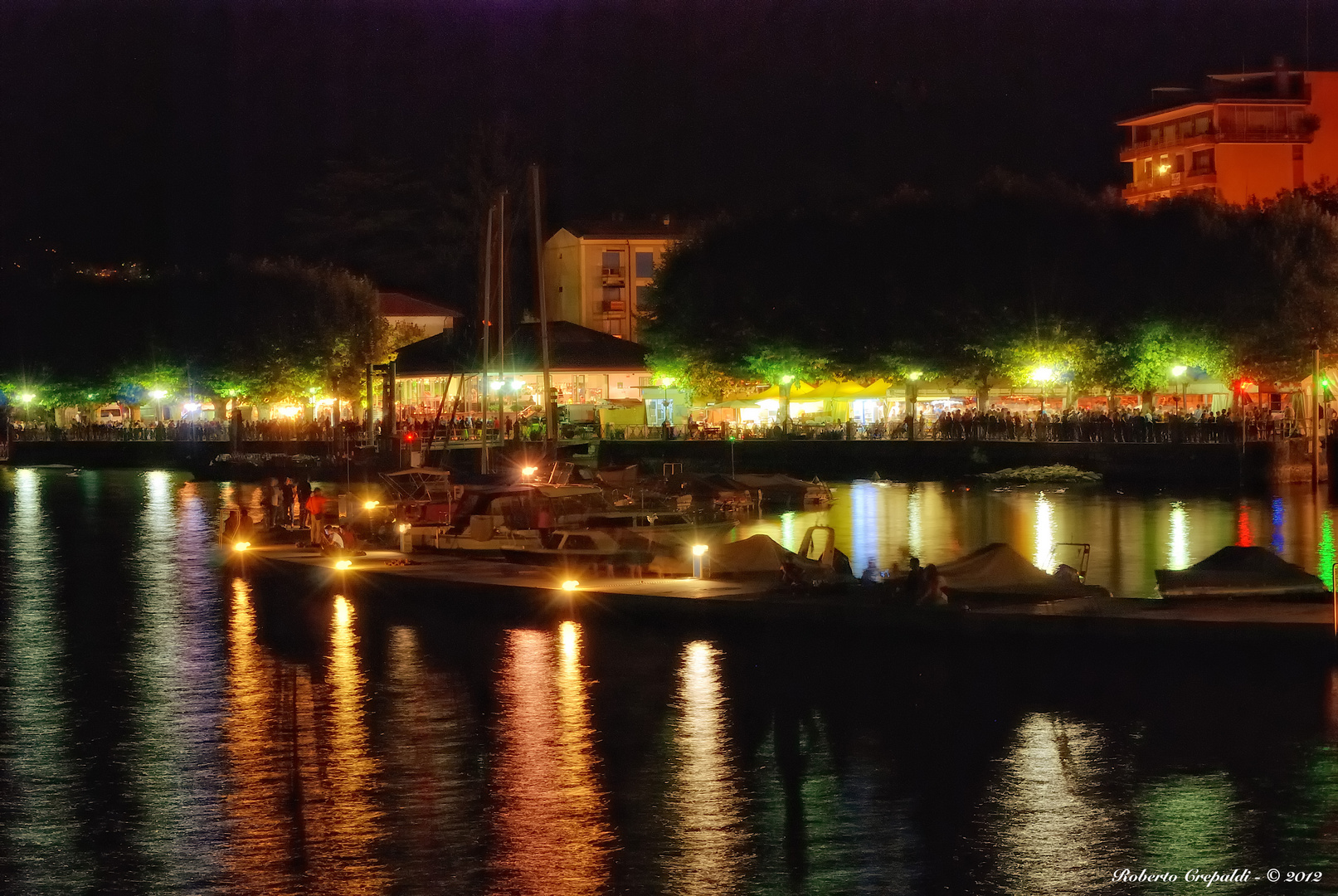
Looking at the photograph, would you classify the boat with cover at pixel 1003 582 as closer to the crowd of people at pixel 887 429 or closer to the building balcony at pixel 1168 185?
the crowd of people at pixel 887 429

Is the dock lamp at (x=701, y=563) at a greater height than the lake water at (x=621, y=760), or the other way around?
the dock lamp at (x=701, y=563)

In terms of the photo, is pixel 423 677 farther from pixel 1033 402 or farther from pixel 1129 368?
pixel 1033 402

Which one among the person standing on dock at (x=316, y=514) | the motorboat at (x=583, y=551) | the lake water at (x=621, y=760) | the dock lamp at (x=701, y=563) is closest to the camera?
the lake water at (x=621, y=760)

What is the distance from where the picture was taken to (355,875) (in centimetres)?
1664

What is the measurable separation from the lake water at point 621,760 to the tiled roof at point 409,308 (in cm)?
10755

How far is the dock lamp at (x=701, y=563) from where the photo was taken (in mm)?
34906

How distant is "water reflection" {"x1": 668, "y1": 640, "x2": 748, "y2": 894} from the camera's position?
16594mm

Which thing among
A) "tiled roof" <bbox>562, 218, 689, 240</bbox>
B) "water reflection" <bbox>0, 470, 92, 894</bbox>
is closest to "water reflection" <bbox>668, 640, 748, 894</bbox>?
"water reflection" <bbox>0, 470, 92, 894</bbox>

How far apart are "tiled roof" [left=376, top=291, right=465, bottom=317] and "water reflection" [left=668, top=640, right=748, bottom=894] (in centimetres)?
11841

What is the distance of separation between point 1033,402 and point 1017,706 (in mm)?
71346

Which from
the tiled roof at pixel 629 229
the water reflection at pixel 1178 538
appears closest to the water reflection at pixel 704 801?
the water reflection at pixel 1178 538

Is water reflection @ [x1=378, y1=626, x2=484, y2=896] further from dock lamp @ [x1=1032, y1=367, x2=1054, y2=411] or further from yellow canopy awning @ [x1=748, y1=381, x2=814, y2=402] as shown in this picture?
yellow canopy awning @ [x1=748, y1=381, x2=814, y2=402]

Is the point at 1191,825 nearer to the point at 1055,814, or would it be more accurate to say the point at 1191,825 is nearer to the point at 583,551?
the point at 1055,814

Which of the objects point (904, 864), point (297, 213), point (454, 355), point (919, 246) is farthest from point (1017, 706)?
point (297, 213)
